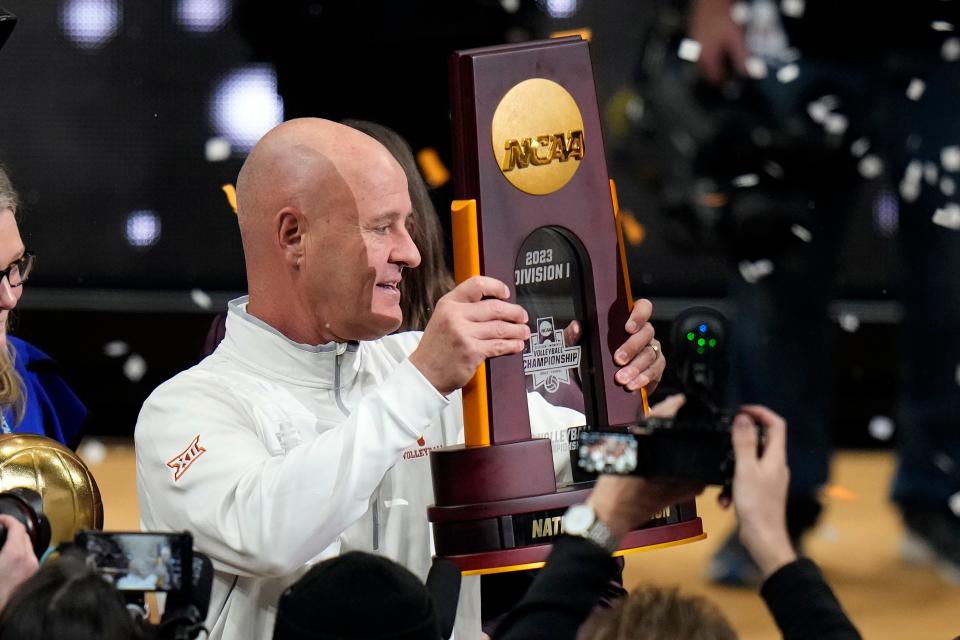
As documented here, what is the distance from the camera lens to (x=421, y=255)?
2418 millimetres

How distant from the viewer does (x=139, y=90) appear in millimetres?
4359

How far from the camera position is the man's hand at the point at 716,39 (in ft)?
12.3

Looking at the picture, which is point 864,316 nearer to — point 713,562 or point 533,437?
point 713,562

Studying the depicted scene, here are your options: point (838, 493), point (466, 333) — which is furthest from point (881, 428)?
point (466, 333)

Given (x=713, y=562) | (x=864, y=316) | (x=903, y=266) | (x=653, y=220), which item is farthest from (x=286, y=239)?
(x=864, y=316)

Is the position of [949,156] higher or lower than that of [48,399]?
higher

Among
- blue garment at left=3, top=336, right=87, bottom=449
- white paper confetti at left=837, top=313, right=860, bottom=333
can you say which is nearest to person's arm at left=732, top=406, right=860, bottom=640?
blue garment at left=3, top=336, right=87, bottom=449

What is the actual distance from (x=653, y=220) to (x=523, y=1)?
0.72m

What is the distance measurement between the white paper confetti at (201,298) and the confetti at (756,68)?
1.67 metres

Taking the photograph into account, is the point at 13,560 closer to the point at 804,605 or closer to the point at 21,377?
the point at 804,605

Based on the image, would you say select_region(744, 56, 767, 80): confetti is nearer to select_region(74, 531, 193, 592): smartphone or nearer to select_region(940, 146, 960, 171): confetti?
select_region(940, 146, 960, 171): confetti

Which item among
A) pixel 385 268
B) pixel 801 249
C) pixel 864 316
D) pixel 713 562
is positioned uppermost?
pixel 385 268

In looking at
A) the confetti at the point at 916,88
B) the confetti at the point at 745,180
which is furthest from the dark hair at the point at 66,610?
the confetti at the point at 745,180

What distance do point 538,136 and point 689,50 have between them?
2428 mm
